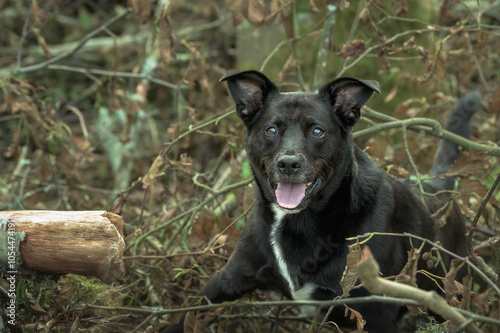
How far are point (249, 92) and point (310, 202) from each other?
0.78 metres

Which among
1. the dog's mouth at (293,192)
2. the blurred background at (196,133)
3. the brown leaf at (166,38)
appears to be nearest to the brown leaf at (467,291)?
the blurred background at (196,133)

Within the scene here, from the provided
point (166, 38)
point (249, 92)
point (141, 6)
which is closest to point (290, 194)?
point (249, 92)

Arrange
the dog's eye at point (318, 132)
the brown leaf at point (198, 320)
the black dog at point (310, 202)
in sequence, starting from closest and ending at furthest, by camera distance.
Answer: the brown leaf at point (198, 320) → the black dog at point (310, 202) → the dog's eye at point (318, 132)

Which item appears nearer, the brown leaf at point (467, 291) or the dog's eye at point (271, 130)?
the brown leaf at point (467, 291)

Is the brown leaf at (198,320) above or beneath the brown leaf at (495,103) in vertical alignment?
beneath

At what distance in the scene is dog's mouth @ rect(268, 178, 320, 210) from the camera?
9.91ft

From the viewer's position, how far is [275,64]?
5969mm

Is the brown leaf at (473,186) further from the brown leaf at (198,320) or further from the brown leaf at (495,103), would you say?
the brown leaf at (198,320)

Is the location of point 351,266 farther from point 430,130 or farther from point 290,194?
point 430,130

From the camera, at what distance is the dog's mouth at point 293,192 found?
9.91 ft

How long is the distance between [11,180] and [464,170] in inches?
141

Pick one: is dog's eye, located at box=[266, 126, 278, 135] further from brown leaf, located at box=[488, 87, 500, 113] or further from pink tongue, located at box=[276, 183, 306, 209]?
brown leaf, located at box=[488, 87, 500, 113]

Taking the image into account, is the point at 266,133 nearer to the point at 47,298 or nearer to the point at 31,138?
the point at 47,298

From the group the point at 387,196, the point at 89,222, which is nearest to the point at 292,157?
the point at 387,196
